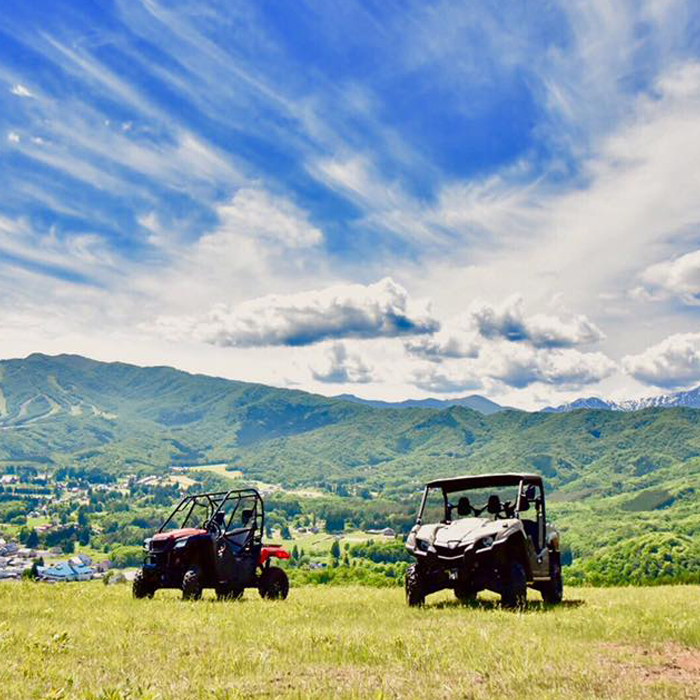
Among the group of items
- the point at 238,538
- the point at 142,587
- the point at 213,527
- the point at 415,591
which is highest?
the point at 213,527

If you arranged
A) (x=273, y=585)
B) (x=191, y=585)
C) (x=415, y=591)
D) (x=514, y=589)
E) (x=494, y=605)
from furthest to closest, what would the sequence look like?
1. (x=273, y=585)
2. (x=191, y=585)
3. (x=415, y=591)
4. (x=494, y=605)
5. (x=514, y=589)

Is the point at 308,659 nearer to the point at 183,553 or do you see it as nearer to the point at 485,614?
the point at 485,614

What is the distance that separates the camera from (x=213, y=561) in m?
18.1

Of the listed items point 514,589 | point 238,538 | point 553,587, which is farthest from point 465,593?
point 238,538

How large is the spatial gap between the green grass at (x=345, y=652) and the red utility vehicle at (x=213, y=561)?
2523mm

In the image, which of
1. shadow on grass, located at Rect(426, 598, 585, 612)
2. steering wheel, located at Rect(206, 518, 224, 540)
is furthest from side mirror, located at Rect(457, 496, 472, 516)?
steering wheel, located at Rect(206, 518, 224, 540)

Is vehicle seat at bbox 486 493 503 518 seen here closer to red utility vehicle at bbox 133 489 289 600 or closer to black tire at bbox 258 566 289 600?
red utility vehicle at bbox 133 489 289 600

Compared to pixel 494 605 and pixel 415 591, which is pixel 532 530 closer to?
pixel 494 605

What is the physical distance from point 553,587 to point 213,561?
9305 millimetres

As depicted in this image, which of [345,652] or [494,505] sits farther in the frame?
[494,505]

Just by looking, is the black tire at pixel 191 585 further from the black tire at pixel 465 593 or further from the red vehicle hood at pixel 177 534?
the black tire at pixel 465 593

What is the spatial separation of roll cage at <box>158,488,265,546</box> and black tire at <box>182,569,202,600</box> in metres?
1.34

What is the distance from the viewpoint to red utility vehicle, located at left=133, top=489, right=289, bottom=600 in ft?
59.3

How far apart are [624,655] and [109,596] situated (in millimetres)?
14136
